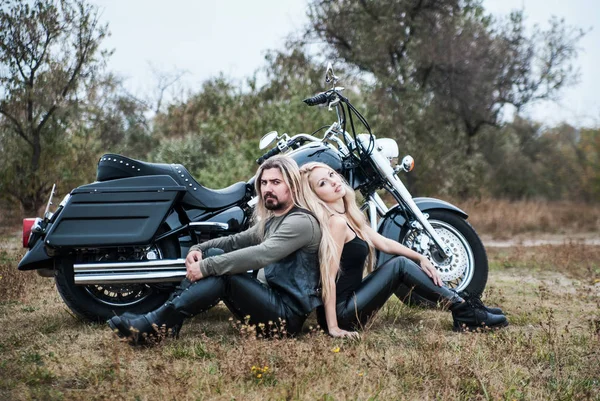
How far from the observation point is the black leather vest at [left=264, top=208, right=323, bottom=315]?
403cm

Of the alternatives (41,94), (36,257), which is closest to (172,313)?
(36,257)

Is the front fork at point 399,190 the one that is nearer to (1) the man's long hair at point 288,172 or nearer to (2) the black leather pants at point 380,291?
(2) the black leather pants at point 380,291

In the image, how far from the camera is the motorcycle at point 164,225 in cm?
430

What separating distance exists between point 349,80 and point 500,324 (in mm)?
17833

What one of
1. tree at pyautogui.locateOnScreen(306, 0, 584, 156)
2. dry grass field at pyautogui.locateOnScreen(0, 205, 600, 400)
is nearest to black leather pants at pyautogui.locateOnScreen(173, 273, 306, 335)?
dry grass field at pyautogui.locateOnScreen(0, 205, 600, 400)

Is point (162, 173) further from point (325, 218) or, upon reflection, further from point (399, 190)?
point (399, 190)

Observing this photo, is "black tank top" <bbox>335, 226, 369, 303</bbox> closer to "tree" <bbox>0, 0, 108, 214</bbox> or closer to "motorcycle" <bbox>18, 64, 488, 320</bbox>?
"motorcycle" <bbox>18, 64, 488, 320</bbox>

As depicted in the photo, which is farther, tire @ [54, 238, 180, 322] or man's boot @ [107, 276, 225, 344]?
tire @ [54, 238, 180, 322]

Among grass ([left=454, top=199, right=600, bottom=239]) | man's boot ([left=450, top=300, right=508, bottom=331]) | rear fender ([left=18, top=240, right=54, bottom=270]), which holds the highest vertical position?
rear fender ([left=18, top=240, right=54, bottom=270])

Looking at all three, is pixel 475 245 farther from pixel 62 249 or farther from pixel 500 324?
pixel 62 249

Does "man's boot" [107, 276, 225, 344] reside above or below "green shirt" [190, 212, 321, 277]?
below

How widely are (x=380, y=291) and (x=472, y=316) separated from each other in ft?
2.26

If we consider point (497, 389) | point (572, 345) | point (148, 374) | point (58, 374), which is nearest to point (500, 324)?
point (572, 345)

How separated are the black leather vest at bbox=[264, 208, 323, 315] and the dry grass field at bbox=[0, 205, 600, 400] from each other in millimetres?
174
